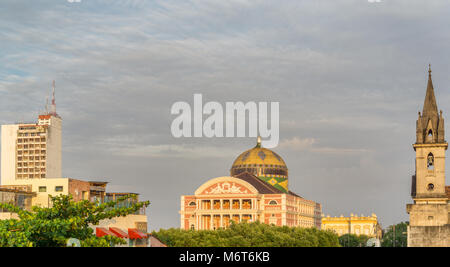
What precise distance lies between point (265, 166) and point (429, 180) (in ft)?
246

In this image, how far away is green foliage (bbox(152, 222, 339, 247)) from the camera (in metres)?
94.2

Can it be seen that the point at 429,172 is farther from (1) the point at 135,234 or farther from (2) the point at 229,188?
(2) the point at 229,188

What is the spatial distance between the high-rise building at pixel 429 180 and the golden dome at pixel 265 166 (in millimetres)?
72246

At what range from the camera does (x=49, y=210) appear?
3503 cm

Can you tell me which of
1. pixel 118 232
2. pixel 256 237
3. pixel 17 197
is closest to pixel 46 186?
pixel 17 197

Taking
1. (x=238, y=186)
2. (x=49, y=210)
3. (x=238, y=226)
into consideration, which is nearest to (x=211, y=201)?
(x=238, y=186)

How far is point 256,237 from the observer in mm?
97000

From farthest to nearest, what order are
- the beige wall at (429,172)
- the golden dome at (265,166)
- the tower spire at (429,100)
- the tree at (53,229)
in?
the golden dome at (265,166) → the tower spire at (429,100) → the beige wall at (429,172) → the tree at (53,229)

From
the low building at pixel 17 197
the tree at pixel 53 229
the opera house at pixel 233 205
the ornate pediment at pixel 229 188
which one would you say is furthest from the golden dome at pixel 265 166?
the tree at pixel 53 229

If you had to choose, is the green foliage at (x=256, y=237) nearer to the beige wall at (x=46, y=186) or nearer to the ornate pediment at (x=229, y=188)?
the beige wall at (x=46, y=186)

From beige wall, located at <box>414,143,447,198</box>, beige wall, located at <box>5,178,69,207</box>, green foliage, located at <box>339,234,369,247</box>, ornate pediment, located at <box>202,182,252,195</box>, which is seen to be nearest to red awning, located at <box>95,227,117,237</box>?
beige wall, located at <box>5,178,69,207</box>

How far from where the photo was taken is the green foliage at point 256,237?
9419 centimetres
